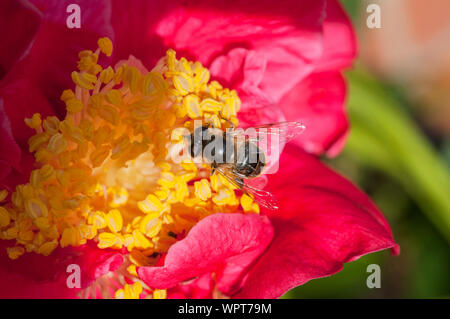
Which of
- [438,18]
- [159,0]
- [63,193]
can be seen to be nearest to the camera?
[63,193]

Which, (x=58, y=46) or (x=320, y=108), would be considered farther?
(x=320, y=108)

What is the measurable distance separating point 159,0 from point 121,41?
10 centimetres

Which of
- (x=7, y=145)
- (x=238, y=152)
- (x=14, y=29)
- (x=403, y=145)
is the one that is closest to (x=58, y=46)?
(x=14, y=29)

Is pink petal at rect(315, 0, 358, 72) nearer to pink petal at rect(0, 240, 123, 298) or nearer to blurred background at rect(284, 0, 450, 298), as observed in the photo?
blurred background at rect(284, 0, 450, 298)

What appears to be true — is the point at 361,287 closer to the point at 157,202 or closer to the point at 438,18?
the point at 157,202

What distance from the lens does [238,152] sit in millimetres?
947

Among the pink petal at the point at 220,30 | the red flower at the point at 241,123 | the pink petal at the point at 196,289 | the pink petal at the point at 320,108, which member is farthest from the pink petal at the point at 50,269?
the pink petal at the point at 320,108

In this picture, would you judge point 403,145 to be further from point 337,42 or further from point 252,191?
point 252,191

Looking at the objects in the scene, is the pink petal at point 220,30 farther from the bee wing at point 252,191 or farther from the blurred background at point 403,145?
the blurred background at point 403,145

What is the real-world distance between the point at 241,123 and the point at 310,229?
23 cm

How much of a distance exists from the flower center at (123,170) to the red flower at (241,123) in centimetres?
3

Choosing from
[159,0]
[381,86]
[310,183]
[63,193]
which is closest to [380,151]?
[381,86]

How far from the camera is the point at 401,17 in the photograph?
80.2 inches
